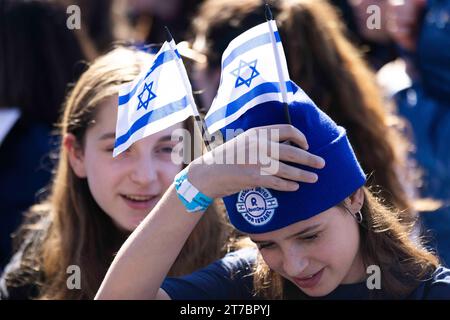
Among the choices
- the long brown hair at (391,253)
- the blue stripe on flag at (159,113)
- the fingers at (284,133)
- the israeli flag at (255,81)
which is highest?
the israeli flag at (255,81)

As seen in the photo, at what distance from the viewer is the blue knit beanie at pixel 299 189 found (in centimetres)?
216

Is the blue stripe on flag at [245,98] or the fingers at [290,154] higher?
the blue stripe on flag at [245,98]

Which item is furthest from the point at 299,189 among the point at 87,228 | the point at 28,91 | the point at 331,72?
the point at 28,91

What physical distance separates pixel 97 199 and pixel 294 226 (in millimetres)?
1032

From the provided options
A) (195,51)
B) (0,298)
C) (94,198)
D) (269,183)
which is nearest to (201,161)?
(269,183)

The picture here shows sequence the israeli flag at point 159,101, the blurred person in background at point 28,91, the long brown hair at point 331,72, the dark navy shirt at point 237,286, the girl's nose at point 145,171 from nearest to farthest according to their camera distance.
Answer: the israeli flag at point 159,101, the dark navy shirt at point 237,286, the girl's nose at point 145,171, the long brown hair at point 331,72, the blurred person in background at point 28,91

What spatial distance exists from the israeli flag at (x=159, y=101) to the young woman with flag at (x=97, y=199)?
610 mm

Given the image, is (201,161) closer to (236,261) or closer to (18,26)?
(236,261)

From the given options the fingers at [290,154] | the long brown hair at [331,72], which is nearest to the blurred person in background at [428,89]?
the long brown hair at [331,72]

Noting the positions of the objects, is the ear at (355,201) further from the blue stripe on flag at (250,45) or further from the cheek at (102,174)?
the cheek at (102,174)

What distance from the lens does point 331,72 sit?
3.53m

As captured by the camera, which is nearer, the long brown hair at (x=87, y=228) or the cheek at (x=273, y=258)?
the cheek at (x=273, y=258)

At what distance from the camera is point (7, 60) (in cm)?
411

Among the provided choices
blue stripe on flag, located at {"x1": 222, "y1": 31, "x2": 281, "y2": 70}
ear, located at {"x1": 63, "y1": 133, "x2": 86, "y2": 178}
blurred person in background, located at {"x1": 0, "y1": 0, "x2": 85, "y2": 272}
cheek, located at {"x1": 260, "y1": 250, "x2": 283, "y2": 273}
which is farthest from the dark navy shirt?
blurred person in background, located at {"x1": 0, "y1": 0, "x2": 85, "y2": 272}
